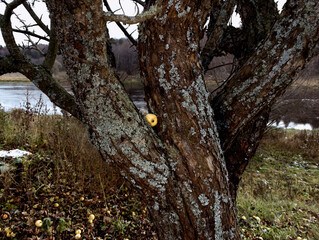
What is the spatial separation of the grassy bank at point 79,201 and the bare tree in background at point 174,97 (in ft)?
2.90

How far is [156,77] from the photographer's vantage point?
3.78ft

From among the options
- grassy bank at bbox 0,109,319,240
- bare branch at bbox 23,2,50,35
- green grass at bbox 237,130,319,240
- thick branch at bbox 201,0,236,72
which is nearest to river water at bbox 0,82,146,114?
grassy bank at bbox 0,109,319,240

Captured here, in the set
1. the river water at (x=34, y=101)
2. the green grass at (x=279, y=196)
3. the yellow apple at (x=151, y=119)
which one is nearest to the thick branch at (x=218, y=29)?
the yellow apple at (x=151, y=119)

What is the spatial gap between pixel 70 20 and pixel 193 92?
69cm

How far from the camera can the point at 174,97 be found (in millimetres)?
1146

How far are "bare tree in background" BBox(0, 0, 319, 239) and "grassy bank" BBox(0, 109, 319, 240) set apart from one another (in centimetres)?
88

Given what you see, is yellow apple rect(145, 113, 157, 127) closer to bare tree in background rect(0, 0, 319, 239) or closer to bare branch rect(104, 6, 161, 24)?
bare tree in background rect(0, 0, 319, 239)

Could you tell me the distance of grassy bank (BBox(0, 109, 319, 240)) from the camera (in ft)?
7.23

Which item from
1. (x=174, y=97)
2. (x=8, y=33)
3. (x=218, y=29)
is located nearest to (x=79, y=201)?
(x=8, y=33)

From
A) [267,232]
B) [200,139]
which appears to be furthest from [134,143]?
[267,232]

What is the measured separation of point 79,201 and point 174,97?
2193 mm

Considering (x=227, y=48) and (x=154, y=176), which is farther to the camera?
(x=227, y=48)

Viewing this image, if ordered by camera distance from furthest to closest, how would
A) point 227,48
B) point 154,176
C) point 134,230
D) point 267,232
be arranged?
point 267,232, point 134,230, point 227,48, point 154,176

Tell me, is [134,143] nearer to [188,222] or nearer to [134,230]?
[188,222]
